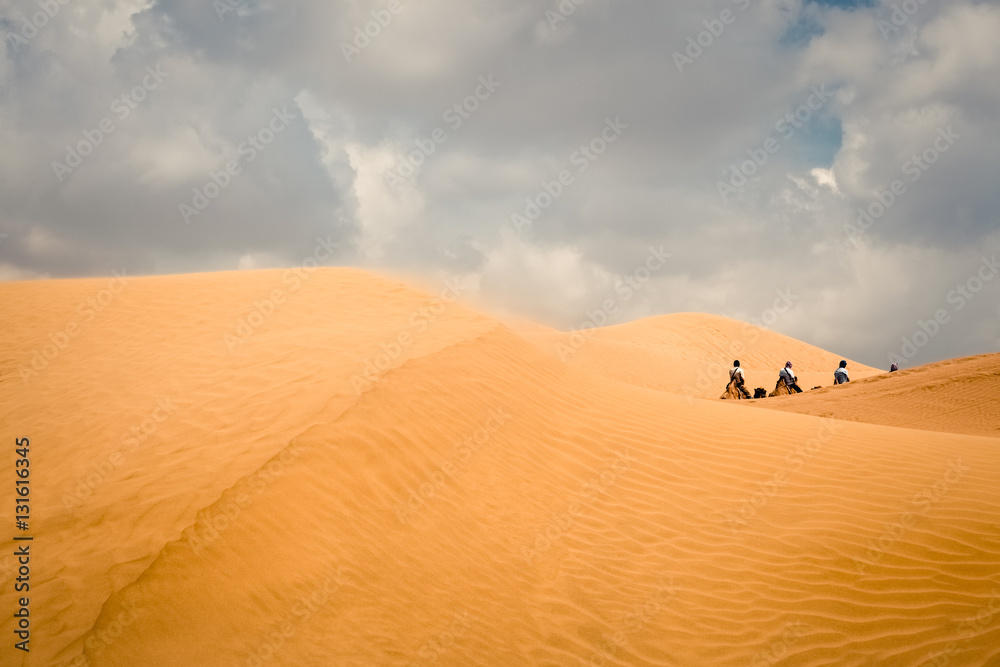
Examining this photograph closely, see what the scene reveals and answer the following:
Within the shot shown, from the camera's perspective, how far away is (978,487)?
6922 mm

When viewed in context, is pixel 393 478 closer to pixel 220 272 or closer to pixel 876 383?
pixel 220 272

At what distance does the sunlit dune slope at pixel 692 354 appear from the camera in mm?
30812

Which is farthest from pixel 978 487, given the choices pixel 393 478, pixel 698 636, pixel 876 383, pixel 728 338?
pixel 728 338

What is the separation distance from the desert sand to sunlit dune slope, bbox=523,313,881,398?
16675 millimetres

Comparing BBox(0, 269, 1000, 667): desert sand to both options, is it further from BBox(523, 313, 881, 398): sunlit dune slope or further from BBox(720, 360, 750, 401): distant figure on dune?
BBox(523, 313, 881, 398): sunlit dune slope

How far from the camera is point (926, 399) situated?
1438 centimetres

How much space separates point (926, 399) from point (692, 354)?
90.1 feet

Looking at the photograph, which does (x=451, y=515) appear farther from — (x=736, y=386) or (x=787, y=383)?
(x=787, y=383)

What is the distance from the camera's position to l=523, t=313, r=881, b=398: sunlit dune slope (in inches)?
1213

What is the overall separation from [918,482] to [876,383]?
1085 cm

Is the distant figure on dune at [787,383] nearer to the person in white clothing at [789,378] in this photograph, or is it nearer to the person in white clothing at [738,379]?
the person in white clothing at [789,378]

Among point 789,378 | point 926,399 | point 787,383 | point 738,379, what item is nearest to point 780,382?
point 787,383

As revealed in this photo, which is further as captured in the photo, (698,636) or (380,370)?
(380,370)

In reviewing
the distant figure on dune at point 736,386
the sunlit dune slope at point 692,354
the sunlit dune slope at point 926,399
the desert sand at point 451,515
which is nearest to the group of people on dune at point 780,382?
the distant figure on dune at point 736,386
